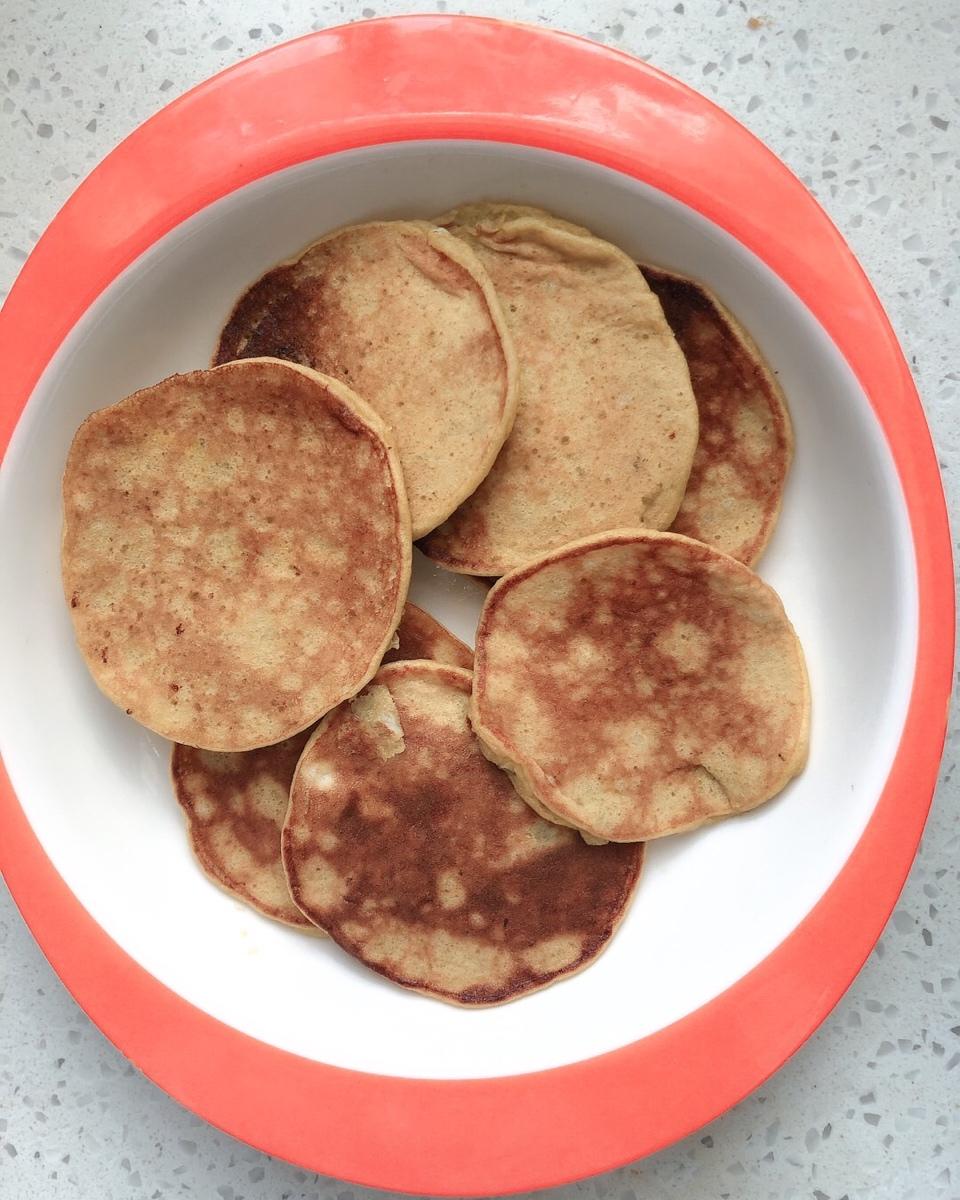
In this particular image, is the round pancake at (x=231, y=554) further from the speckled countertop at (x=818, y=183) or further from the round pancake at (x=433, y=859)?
the speckled countertop at (x=818, y=183)

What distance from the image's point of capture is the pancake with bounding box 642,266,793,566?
1194 mm

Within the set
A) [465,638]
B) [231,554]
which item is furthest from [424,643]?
[231,554]

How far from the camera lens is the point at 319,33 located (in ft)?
3.57

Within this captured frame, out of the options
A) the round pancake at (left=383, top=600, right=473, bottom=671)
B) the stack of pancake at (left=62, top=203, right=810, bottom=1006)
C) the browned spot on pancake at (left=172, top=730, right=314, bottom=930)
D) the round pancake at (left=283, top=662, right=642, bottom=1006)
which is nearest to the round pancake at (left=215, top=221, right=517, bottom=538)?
the stack of pancake at (left=62, top=203, right=810, bottom=1006)

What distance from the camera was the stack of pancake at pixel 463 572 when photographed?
3.84ft

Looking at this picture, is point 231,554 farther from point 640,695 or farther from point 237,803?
point 640,695

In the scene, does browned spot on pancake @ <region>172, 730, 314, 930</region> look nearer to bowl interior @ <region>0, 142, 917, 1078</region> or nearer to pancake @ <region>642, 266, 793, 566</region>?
bowl interior @ <region>0, 142, 917, 1078</region>

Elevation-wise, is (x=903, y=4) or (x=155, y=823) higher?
(x=903, y=4)

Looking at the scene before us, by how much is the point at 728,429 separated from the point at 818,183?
35 cm

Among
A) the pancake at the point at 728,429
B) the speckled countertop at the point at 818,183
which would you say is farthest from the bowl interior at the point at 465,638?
the speckled countertop at the point at 818,183

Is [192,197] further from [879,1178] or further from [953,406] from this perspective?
[879,1178]

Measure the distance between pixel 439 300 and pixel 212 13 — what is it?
0.50m

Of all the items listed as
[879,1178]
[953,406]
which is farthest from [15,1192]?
[953,406]

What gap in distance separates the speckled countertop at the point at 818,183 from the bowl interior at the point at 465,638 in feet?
0.73
